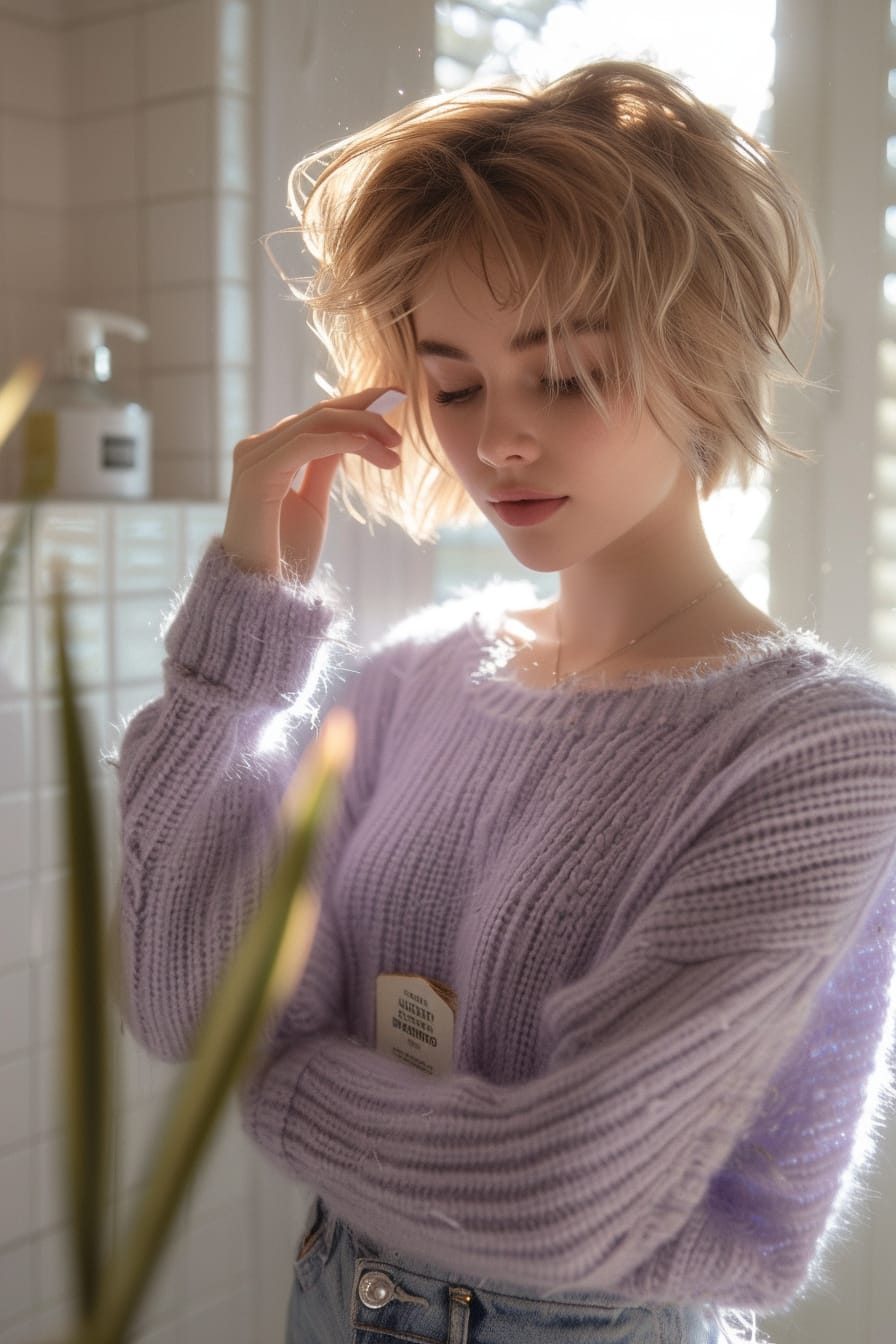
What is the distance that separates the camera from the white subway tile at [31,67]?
4.35 ft

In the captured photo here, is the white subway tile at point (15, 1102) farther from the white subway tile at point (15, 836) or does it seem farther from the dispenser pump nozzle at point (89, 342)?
the dispenser pump nozzle at point (89, 342)

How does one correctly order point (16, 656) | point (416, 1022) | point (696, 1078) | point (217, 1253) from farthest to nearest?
point (217, 1253) < point (16, 656) < point (416, 1022) < point (696, 1078)

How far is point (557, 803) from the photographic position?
2.66ft

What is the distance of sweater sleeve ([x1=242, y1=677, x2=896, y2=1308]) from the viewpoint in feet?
2.14

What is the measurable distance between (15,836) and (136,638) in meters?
0.24

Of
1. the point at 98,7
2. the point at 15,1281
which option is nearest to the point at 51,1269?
the point at 15,1281

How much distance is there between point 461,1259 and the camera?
0.68 metres

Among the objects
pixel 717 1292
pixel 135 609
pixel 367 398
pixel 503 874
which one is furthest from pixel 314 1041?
pixel 135 609

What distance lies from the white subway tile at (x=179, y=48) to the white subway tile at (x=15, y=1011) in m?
0.92

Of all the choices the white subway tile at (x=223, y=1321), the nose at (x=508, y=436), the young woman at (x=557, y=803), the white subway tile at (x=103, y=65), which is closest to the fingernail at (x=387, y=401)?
the young woman at (x=557, y=803)

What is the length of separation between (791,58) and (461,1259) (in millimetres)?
880

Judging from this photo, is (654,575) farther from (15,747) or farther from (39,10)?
(39,10)

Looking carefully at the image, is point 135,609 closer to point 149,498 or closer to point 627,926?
point 149,498

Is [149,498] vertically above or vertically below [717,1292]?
above
